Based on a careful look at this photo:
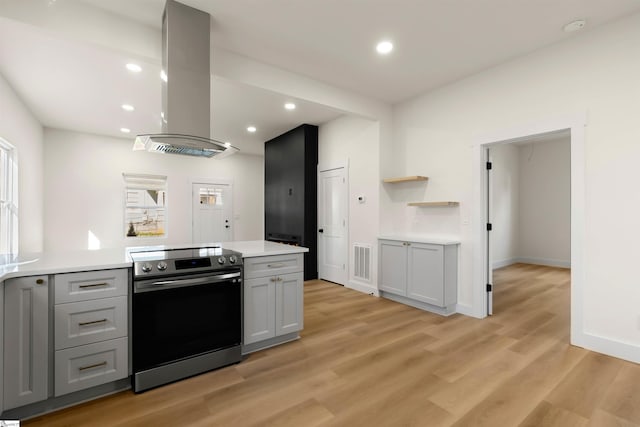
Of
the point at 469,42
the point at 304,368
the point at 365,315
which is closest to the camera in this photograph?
the point at 304,368

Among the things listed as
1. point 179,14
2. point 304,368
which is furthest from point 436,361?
point 179,14

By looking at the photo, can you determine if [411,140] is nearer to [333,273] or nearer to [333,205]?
[333,205]

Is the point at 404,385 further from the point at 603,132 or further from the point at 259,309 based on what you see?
the point at 603,132

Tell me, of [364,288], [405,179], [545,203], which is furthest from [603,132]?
[545,203]

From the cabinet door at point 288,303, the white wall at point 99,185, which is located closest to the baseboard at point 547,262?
the cabinet door at point 288,303

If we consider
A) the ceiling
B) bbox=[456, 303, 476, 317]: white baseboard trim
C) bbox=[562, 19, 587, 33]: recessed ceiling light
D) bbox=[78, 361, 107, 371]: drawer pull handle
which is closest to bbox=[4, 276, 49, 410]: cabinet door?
bbox=[78, 361, 107, 371]: drawer pull handle

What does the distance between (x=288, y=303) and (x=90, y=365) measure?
4.96ft

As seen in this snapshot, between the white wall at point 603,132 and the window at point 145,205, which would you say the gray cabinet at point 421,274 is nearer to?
the white wall at point 603,132

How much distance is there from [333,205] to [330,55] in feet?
8.60

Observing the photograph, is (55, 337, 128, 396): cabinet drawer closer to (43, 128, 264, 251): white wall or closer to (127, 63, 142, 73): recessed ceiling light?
(127, 63, 142, 73): recessed ceiling light

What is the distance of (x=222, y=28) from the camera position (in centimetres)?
274

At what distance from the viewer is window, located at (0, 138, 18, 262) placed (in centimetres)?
380

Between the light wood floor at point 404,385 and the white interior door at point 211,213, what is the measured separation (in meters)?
4.91

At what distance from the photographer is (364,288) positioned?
4.71 meters
